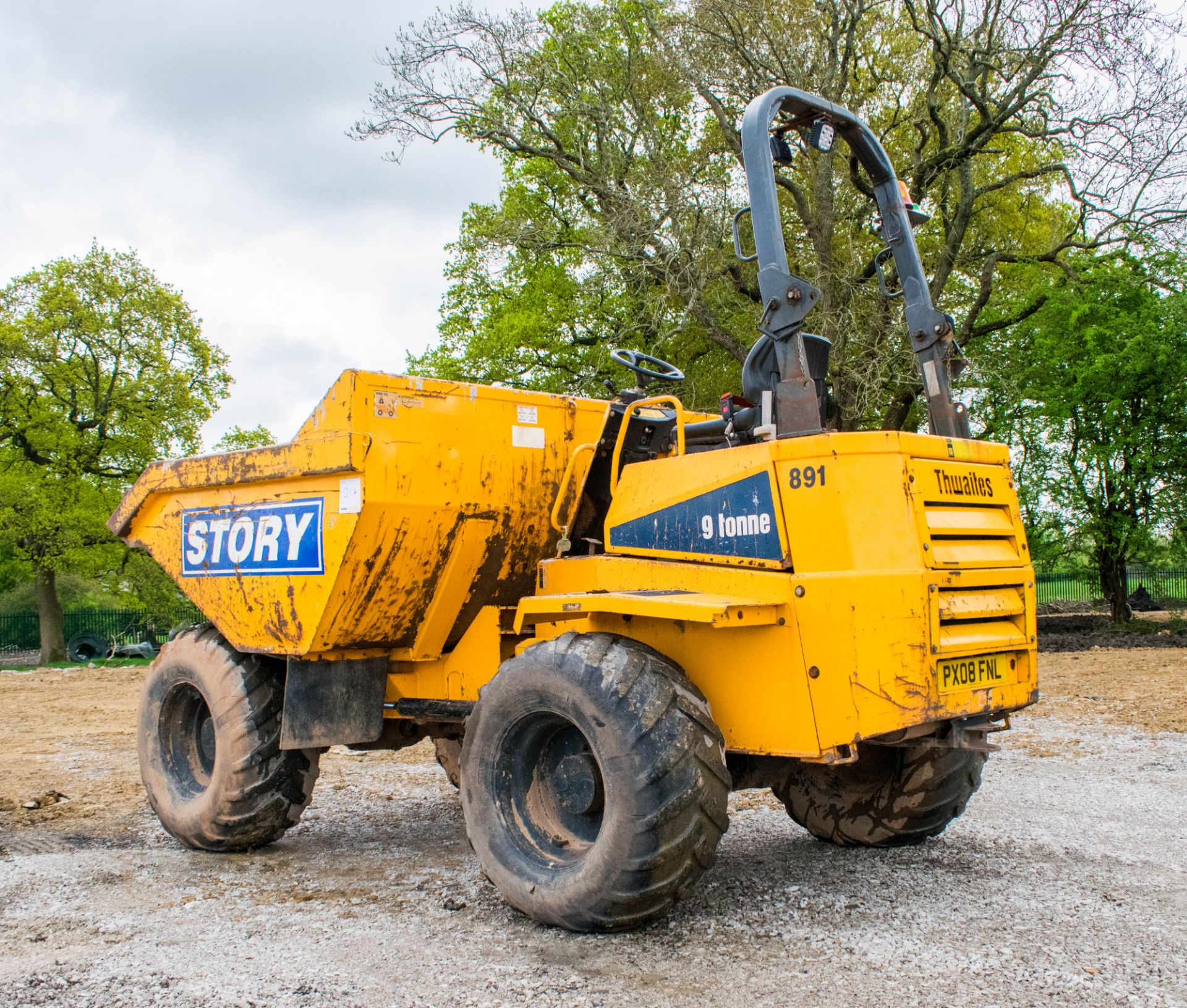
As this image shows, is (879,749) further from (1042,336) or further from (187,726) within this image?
(1042,336)

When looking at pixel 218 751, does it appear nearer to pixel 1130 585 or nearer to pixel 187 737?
pixel 187 737

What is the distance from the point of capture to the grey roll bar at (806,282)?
185 inches

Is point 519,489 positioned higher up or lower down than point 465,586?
higher up

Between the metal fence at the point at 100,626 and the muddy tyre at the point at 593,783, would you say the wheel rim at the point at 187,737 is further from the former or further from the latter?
the metal fence at the point at 100,626

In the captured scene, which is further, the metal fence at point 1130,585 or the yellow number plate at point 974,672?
the metal fence at point 1130,585

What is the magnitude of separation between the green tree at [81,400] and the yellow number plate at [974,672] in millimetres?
26476

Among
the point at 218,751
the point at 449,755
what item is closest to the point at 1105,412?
the point at 449,755

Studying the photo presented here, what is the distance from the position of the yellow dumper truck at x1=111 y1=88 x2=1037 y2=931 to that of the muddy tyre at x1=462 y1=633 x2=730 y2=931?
0.01 m

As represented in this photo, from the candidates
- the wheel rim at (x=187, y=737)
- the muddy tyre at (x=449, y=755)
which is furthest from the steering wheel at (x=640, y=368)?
the wheel rim at (x=187, y=737)

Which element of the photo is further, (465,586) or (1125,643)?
(1125,643)

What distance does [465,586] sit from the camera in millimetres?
5969

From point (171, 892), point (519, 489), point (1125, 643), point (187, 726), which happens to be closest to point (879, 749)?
point (519, 489)

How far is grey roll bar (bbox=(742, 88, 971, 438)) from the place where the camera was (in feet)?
15.4

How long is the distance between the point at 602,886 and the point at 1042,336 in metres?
17.3
